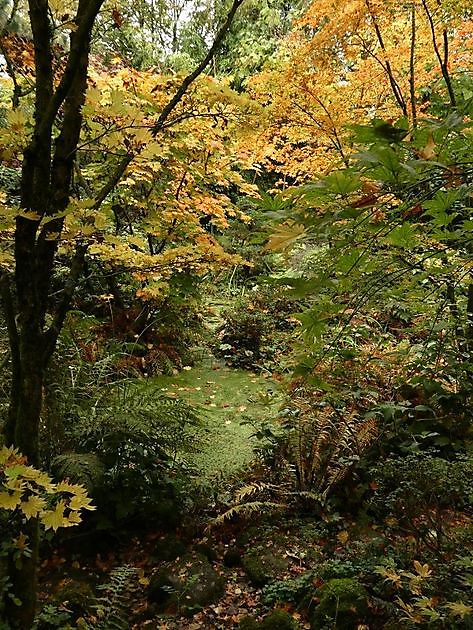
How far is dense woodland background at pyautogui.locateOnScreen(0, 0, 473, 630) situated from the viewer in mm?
1135

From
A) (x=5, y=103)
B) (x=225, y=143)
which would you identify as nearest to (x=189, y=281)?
(x=225, y=143)

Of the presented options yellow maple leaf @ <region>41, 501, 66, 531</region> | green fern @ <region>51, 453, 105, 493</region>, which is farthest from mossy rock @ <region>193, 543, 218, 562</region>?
yellow maple leaf @ <region>41, 501, 66, 531</region>

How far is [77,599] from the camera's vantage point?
2199 mm

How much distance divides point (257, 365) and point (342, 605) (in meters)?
4.50

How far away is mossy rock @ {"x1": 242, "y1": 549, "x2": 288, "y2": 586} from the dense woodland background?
2cm

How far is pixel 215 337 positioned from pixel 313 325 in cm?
652

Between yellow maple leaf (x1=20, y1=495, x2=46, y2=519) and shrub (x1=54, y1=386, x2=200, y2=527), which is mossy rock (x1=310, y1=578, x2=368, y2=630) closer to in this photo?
shrub (x1=54, y1=386, x2=200, y2=527)

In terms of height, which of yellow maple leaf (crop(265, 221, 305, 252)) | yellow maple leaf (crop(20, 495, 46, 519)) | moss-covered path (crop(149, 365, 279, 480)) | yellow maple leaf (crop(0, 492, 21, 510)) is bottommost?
moss-covered path (crop(149, 365, 279, 480))

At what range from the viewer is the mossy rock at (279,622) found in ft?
6.84

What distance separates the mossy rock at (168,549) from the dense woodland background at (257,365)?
13mm

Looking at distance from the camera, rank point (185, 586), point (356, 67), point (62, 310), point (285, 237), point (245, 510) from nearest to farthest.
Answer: point (285, 237) < point (62, 310) < point (185, 586) < point (245, 510) < point (356, 67)

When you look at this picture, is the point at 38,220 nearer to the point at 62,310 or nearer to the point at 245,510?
the point at 62,310

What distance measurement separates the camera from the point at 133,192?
19.4ft

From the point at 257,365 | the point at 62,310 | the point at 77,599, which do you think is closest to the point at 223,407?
the point at 257,365
